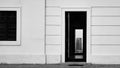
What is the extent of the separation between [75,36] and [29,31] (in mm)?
2990

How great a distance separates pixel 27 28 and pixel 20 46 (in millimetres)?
1079

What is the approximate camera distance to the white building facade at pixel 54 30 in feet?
48.0

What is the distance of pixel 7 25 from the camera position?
14984mm

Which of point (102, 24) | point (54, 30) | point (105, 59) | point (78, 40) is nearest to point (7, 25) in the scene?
point (54, 30)

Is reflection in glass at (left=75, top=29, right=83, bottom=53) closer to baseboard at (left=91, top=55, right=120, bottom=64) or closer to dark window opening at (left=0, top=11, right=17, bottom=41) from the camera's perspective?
baseboard at (left=91, top=55, right=120, bottom=64)

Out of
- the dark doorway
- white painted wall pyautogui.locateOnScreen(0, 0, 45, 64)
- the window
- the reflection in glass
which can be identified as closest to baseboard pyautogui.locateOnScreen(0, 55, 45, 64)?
white painted wall pyautogui.locateOnScreen(0, 0, 45, 64)

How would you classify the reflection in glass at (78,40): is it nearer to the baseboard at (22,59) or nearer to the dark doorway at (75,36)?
the dark doorway at (75,36)

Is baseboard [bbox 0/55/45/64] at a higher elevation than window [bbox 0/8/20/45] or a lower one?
lower

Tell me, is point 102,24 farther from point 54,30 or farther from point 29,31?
point 29,31

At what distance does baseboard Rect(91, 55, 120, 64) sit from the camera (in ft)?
47.5

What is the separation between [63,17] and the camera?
14812mm

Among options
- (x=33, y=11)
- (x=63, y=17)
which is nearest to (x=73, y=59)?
(x=63, y=17)

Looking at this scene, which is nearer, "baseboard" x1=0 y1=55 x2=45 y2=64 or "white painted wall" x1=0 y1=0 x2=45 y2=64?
"baseboard" x1=0 y1=55 x2=45 y2=64

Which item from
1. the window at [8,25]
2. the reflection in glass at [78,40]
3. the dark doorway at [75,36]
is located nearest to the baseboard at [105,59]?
the dark doorway at [75,36]
